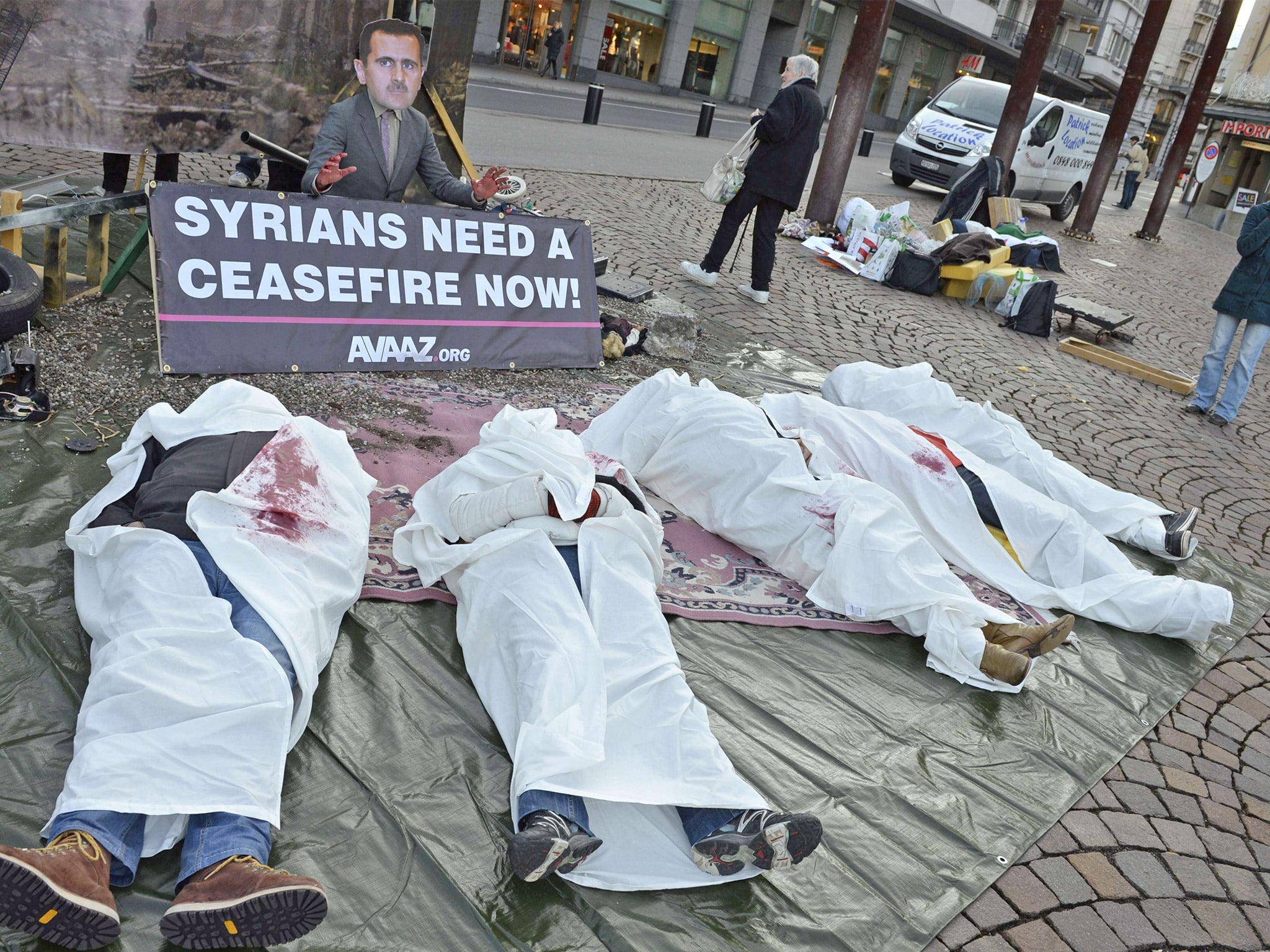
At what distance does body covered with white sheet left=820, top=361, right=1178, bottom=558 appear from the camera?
16.5ft

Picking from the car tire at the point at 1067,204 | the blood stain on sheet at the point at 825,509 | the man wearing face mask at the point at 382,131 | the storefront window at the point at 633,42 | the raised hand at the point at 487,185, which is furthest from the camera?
the storefront window at the point at 633,42

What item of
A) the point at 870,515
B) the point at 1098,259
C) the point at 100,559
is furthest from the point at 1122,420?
the point at 1098,259

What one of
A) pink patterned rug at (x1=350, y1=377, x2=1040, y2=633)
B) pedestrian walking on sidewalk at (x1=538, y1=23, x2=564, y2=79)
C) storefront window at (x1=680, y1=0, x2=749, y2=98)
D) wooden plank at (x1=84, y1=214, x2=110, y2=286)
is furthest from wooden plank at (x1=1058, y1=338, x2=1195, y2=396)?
storefront window at (x1=680, y1=0, x2=749, y2=98)

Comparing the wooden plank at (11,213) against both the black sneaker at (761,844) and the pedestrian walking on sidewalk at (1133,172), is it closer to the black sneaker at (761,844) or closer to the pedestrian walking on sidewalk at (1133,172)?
the black sneaker at (761,844)

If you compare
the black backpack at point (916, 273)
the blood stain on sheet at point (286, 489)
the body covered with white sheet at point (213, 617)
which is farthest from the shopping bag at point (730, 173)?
the blood stain on sheet at point (286, 489)

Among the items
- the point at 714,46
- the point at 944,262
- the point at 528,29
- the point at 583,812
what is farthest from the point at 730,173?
the point at 714,46

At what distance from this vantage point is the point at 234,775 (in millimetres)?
2182

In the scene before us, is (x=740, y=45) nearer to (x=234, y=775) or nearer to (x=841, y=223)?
(x=841, y=223)

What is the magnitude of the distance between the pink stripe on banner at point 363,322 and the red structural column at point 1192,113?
17.8 meters

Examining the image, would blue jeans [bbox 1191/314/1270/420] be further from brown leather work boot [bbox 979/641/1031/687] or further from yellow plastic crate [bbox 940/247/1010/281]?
brown leather work boot [bbox 979/641/1031/687]

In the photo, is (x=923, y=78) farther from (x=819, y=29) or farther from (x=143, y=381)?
(x=143, y=381)

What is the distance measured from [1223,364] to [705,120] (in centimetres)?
1541

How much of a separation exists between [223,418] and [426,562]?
800 mm

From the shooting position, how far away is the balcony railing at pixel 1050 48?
46.2m
